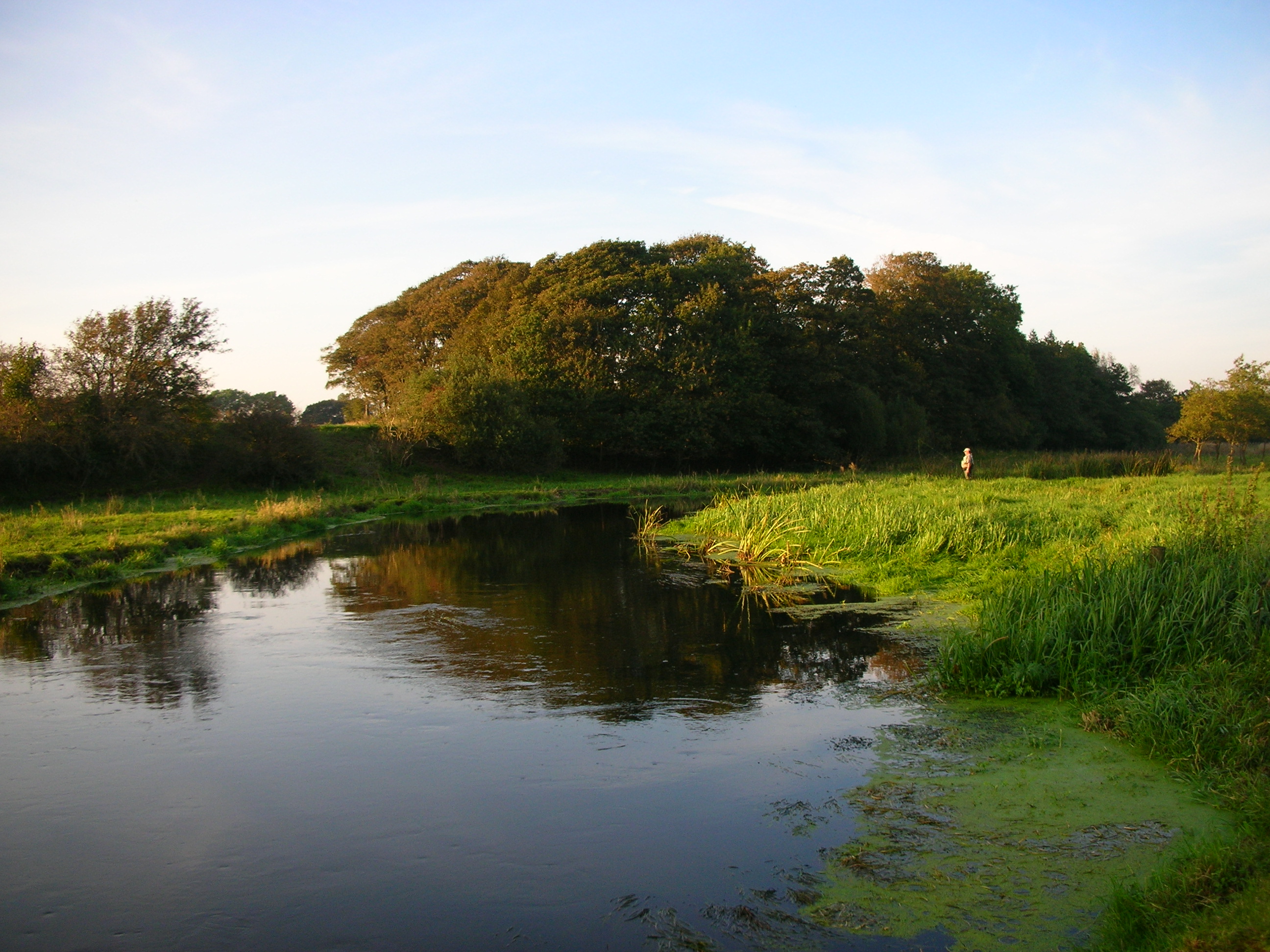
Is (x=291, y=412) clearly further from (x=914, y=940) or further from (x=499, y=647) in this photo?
(x=914, y=940)

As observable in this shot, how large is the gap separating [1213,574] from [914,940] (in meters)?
5.79

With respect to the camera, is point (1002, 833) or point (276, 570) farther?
point (276, 570)

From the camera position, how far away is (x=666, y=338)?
143 ft

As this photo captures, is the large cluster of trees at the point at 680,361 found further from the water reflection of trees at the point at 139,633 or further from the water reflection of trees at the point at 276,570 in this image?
the water reflection of trees at the point at 139,633

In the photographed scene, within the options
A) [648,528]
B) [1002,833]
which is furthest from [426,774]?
[648,528]

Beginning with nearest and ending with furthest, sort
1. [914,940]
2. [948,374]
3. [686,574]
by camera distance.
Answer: [914,940] → [686,574] → [948,374]

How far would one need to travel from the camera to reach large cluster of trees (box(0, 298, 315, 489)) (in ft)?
88.1

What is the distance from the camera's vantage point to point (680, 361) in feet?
139

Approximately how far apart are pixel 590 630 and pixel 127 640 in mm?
5780

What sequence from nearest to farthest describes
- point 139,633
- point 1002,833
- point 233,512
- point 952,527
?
1. point 1002,833
2. point 139,633
3. point 952,527
4. point 233,512

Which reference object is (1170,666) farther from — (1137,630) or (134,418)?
(134,418)

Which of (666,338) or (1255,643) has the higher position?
(666,338)

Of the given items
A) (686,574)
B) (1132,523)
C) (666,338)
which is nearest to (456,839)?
(686,574)

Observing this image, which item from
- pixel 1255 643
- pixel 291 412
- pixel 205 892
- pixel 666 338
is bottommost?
pixel 205 892
